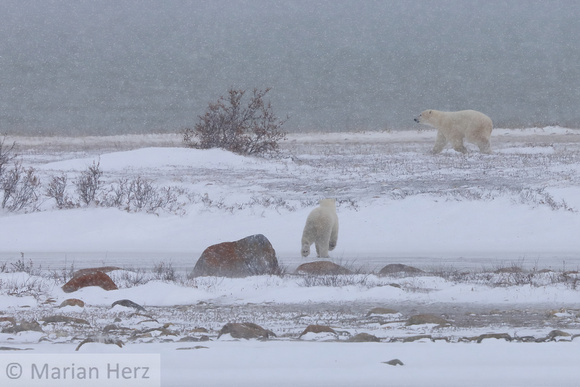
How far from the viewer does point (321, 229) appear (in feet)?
38.5

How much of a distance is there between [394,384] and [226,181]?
1721cm

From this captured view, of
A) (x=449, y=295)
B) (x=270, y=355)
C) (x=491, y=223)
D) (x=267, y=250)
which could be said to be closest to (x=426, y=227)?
(x=491, y=223)

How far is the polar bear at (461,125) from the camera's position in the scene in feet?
93.4

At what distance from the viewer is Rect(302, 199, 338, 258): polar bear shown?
11.7 metres

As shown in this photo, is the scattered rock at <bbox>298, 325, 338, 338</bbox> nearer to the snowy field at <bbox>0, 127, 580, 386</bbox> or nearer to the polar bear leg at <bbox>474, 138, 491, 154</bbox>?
the snowy field at <bbox>0, 127, 580, 386</bbox>

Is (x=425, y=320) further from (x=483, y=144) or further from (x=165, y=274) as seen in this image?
(x=483, y=144)

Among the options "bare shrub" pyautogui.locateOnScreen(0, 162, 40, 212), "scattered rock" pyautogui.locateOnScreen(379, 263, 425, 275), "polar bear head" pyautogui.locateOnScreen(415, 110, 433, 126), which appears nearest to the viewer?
"scattered rock" pyautogui.locateOnScreen(379, 263, 425, 275)

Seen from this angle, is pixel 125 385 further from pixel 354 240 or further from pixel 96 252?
pixel 354 240

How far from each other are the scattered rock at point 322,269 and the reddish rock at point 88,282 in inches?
98.3

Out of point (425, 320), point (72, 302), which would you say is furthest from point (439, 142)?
point (425, 320)

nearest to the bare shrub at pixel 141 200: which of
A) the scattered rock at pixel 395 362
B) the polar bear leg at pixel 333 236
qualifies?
the polar bear leg at pixel 333 236

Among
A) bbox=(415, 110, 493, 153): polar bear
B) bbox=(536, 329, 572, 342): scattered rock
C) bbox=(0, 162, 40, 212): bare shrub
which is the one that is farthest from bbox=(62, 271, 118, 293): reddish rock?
bbox=(415, 110, 493, 153): polar bear

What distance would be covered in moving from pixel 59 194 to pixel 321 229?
27.8 ft

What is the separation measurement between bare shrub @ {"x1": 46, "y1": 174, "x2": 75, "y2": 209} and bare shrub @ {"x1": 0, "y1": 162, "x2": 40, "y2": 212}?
0.36 metres
